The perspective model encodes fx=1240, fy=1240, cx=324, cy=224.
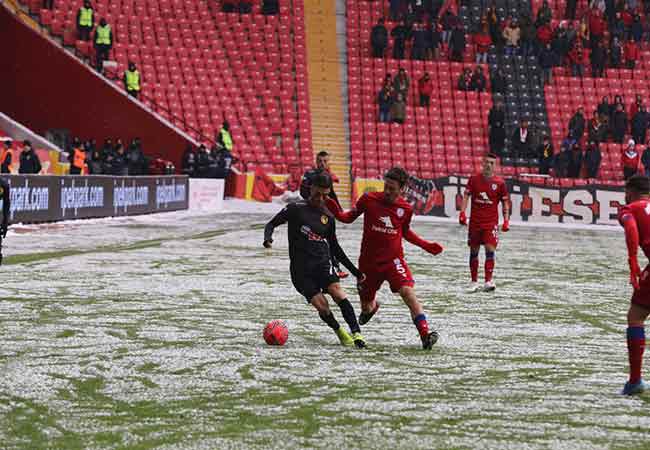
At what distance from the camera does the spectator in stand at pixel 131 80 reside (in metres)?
40.3

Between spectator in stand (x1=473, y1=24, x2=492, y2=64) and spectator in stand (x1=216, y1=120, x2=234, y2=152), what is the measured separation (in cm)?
1122

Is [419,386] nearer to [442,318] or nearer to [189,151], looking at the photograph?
[442,318]

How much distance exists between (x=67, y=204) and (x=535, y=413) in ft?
71.6

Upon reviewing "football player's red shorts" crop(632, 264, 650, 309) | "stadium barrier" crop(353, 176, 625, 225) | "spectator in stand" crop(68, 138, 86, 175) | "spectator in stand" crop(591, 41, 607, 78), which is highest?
"spectator in stand" crop(591, 41, 607, 78)

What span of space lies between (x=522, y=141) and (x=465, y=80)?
13.8 ft

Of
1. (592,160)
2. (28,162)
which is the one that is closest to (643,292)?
(28,162)

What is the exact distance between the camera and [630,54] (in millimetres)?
48094

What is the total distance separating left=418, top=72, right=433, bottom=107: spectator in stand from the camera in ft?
146

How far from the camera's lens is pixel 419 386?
8.93 meters

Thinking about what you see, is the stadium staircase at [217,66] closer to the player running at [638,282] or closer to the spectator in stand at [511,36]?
the spectator in stand at [511,36]

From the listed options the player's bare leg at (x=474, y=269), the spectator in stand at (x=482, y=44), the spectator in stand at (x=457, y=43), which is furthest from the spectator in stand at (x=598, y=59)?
the player's bare leg at (x=474, y=269)

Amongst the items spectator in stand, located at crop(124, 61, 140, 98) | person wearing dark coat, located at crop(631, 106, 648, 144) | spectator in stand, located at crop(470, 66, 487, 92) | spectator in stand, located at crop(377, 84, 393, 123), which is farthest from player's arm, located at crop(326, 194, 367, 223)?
spectator in stand, located at crop(470, 66, 487, 92)

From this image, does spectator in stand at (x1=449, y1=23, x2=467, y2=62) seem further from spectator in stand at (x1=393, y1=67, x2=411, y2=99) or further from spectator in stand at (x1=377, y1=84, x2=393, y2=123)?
spectator in stand at (x1=377, y1=84, x2=393, y2=123)

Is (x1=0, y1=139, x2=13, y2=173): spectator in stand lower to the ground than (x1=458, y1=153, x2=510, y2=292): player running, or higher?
higher
